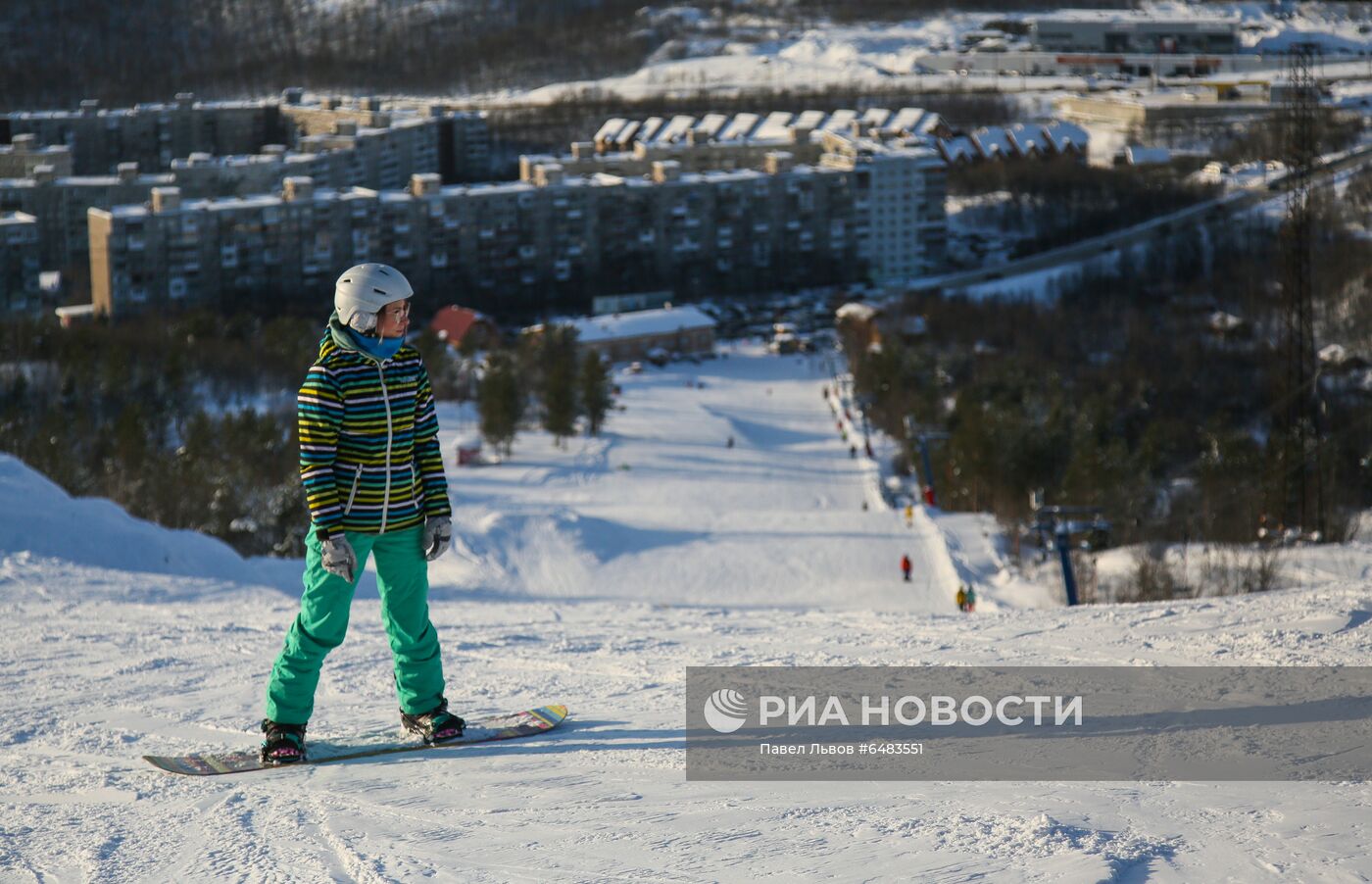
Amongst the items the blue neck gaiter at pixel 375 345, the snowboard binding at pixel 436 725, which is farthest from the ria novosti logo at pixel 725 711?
the blue neck gaiter at pixel 375 345

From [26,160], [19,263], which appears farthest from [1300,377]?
[26,160]

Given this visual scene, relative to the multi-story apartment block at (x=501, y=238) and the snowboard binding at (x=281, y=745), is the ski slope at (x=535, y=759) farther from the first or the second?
the multi-story apartment block at (x=501, y=238)

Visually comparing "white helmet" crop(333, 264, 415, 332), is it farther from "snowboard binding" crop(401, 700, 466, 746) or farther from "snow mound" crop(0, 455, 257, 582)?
"snow mound" crop(0, 455, 257, 582)

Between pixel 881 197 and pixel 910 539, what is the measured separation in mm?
22443

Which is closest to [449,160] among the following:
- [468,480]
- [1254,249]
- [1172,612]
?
[1254,249]

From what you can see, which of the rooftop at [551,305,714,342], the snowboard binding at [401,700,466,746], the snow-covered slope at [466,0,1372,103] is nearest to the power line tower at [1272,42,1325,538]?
the snowboard binding at [401,700,466,746]

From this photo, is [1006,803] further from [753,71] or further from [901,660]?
[753,71]

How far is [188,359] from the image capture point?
2191cm

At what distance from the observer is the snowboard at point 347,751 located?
11.0 ft

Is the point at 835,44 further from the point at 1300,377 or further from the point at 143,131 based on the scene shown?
the point at 1300,377

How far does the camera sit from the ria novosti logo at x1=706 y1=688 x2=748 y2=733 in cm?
350

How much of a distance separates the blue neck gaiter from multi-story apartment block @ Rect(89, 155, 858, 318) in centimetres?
2629

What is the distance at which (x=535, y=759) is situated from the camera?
3.32 meters

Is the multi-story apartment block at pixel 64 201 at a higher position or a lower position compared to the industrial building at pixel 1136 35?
lower
